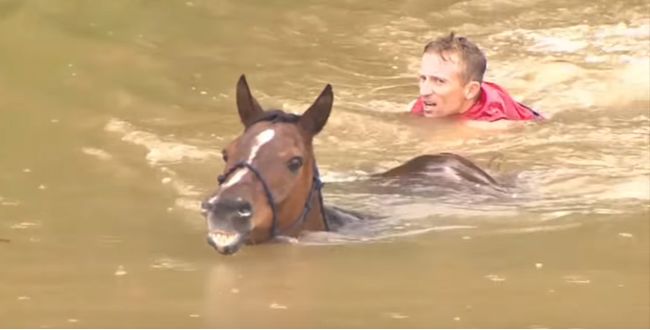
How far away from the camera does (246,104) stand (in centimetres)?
669

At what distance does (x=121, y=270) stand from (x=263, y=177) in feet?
2.35

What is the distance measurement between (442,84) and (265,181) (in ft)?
10.1

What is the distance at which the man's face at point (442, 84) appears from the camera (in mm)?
8977

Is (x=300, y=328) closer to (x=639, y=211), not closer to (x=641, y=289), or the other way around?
(x=641, y=289)

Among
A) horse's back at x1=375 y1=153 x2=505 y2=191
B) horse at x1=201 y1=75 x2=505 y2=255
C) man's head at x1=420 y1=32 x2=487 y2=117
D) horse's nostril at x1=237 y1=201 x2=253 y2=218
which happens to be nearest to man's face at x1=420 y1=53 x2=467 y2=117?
man's head at x1=420 y1=32 x2=487 y2=117

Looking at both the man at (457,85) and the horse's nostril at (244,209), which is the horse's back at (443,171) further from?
the horse's nostril at (244,209)

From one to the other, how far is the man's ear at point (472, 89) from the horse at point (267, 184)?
2.44 metres

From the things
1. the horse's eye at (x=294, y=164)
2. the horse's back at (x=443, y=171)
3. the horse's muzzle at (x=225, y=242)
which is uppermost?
the horse's back at (x=443, y=171)

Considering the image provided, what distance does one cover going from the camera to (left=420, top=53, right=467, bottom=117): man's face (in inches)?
353

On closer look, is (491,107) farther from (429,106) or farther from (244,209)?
(244,209)

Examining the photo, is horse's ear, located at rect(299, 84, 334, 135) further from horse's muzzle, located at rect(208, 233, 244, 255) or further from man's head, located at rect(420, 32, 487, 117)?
man's head, located at rect(420, 32, 487, 117)

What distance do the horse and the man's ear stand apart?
2.44m

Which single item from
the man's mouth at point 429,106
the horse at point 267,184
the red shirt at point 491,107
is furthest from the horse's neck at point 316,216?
the red shirt at point 491,107

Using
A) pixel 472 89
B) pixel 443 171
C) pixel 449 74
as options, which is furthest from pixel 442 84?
pixel 443 171
